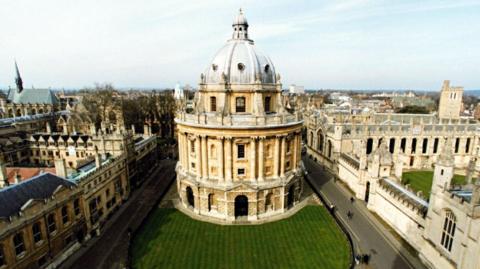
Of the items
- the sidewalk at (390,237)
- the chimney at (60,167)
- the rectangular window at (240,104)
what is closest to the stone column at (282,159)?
the rectangular window at (240,104)

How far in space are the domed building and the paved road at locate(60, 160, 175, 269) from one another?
22.0ft

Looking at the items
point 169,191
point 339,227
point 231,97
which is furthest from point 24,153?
point 339,227

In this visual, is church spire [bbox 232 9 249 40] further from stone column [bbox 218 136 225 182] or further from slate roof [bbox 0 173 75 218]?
slate roof [bbox 0 173 75 218]

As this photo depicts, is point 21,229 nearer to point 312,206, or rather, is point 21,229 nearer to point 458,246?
point 312,206

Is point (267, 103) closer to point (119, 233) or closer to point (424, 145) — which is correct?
point (119, 233)

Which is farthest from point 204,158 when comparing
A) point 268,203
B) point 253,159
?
point 268,203

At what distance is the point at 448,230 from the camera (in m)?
21.4

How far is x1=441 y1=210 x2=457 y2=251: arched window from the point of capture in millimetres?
20875

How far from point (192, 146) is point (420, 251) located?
25846mm

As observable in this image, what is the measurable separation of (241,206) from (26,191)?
21.4 meters

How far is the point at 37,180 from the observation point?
942 inches

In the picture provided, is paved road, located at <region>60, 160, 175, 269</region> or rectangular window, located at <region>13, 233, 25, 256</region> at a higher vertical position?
rectangular window, located at <region>13, 233, 25, 256</region>

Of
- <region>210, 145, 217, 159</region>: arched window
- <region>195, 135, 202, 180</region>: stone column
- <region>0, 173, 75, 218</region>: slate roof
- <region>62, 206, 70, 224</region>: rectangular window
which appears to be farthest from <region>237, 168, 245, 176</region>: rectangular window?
<region>62, 206, 70, 224</region>: rectangular window

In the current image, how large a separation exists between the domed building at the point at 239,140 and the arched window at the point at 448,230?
15.5 m
